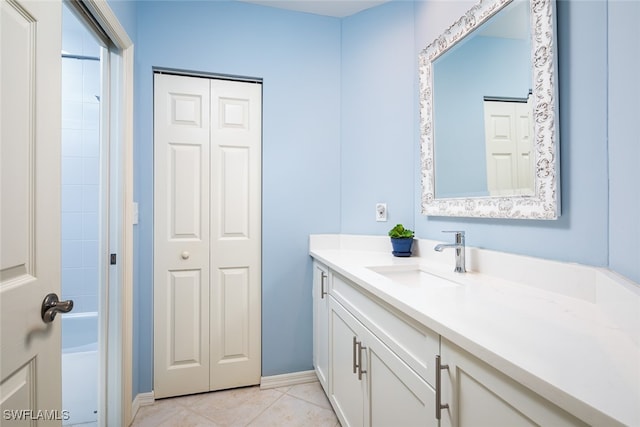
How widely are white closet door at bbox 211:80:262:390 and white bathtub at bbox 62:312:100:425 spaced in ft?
2.12

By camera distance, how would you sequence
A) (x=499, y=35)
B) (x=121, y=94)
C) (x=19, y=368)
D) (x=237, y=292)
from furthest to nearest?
(x=237, y=292), (x=121, y=94), (x=499, y=35), (x=19, y=368)

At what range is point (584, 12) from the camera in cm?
88

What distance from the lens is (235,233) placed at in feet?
6.61

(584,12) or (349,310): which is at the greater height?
(584,12)

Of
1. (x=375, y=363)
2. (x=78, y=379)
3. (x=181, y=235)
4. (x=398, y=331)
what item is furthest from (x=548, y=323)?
(x=78, y=379)

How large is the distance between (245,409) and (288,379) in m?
0.34

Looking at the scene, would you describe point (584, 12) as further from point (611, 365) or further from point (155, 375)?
point (155, 375)

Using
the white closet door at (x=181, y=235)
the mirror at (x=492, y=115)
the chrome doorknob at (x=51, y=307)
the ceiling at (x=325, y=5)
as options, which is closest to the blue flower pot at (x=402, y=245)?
the mirror at (x=492, y=115)

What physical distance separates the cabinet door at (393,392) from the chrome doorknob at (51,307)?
929mm

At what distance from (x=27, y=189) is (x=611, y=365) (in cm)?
122

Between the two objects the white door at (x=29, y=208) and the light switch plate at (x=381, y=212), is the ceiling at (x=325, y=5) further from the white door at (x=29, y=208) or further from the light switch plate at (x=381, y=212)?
the white door at (x=29, y=208)

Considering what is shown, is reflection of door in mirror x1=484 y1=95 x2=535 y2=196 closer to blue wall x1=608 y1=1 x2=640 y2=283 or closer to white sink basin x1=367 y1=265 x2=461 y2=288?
blue wall x1=608 y1=1 x2=640 y2=283

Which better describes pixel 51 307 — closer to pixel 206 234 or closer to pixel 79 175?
pixel 206 234

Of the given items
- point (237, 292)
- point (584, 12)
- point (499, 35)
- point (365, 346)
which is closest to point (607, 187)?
point (584, 12)
